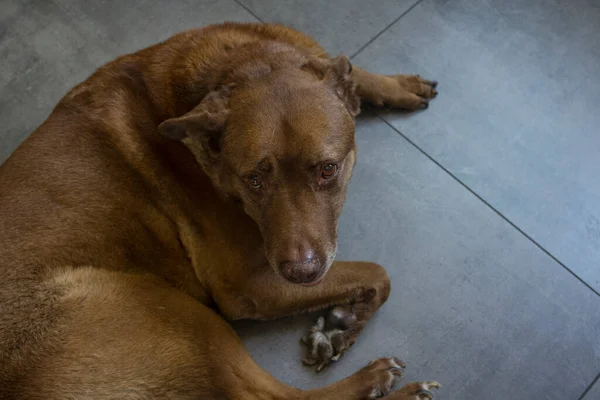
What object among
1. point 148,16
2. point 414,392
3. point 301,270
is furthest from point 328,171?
point 148,16

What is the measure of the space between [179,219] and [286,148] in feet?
2.34

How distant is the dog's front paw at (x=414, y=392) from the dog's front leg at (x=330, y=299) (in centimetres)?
34

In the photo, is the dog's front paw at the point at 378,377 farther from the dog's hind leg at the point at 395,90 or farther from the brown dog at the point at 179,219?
the dog's hind leg at the point at 395,90

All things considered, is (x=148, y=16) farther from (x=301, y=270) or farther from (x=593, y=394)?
(x=593, y=394)

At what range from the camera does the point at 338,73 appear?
249cm

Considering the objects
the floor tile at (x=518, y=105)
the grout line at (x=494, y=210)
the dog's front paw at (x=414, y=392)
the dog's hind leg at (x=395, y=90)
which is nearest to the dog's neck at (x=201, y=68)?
the dog's hind leg at (x=395, y=90)

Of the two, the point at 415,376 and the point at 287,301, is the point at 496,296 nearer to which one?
the point at 415,376

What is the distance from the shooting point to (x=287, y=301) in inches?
112

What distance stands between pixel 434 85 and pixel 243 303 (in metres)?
1.65

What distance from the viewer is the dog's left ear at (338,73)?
97.9 inches

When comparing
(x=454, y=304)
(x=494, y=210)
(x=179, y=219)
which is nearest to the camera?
(x=179, y=219)

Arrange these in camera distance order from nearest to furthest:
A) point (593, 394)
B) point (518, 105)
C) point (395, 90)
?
point (593, 394)
point (395, 90)
point (518, 105)

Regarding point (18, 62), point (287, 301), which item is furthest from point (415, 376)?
point (18, 62)

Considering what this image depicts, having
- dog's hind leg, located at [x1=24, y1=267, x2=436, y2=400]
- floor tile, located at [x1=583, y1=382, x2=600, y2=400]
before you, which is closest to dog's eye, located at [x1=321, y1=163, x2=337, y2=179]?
Result: dog's hind leg, located at [x1=24, y1=267, x2=436, y2=400]
